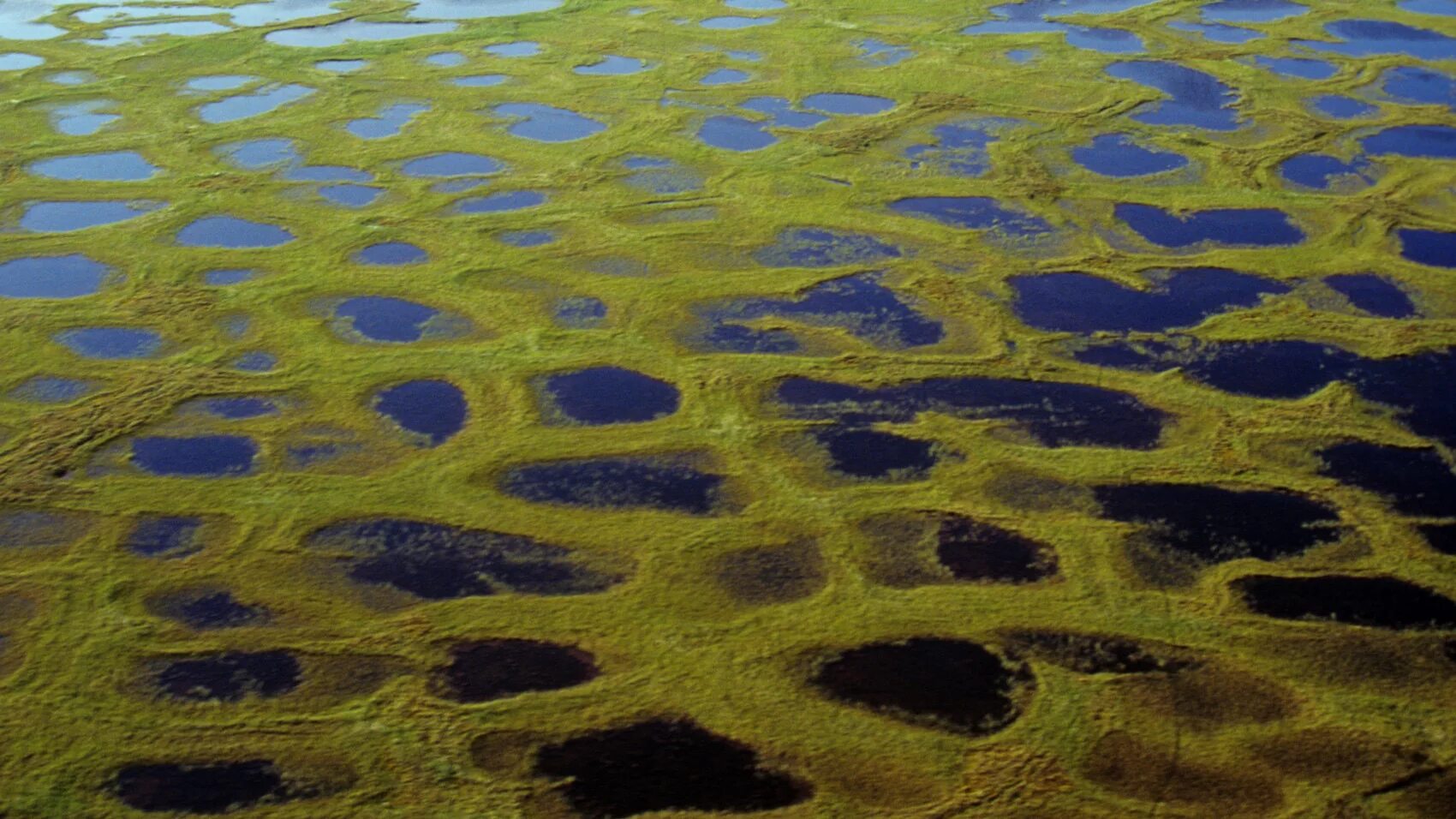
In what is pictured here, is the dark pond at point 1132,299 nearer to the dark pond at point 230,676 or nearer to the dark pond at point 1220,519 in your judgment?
the dark pond at point 1220,519

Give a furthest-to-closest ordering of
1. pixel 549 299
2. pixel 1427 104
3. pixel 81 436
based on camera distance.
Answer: pixel 1427 104, pixel 549 299, pixel 81 436

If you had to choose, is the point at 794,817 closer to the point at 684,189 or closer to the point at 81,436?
the point at 81,436

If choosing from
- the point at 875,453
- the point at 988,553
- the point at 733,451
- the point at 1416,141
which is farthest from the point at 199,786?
the point at 1416,141

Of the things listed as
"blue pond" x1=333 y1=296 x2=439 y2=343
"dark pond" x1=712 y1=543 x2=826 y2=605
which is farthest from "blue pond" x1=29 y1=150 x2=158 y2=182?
"dark pond" x1=712 y1=543 x2=826 y2=605

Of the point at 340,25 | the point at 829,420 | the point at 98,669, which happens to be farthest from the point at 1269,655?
the point at 340,25

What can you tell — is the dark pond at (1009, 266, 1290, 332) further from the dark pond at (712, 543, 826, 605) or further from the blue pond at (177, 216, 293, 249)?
the blue pond at (177, 216, 293, 249)
